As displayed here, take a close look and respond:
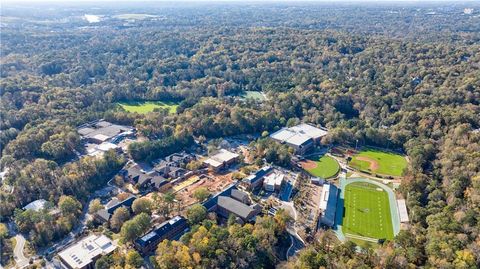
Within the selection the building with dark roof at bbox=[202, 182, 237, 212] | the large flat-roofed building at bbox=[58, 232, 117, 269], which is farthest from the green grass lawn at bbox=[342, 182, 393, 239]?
the large flat-roofed building at bbox=[58, 232, 117, 269]

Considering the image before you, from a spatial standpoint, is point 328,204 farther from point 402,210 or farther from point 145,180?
point 145,180

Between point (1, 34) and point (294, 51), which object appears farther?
point (1, 34)

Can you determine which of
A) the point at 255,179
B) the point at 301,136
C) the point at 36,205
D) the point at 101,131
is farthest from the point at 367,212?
the point at 101,131

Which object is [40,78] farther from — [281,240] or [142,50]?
[281,240]

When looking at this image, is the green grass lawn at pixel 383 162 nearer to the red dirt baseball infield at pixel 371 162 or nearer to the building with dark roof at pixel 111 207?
the red dirt baseball infield at pixel 371 162

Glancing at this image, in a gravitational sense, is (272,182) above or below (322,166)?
above

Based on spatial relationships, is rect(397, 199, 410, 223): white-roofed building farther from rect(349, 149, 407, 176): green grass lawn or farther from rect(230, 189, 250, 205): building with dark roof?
rect(230, 189, 250, 205): building with dark roof

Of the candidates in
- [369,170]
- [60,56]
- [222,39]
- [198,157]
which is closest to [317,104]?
[369,170]
